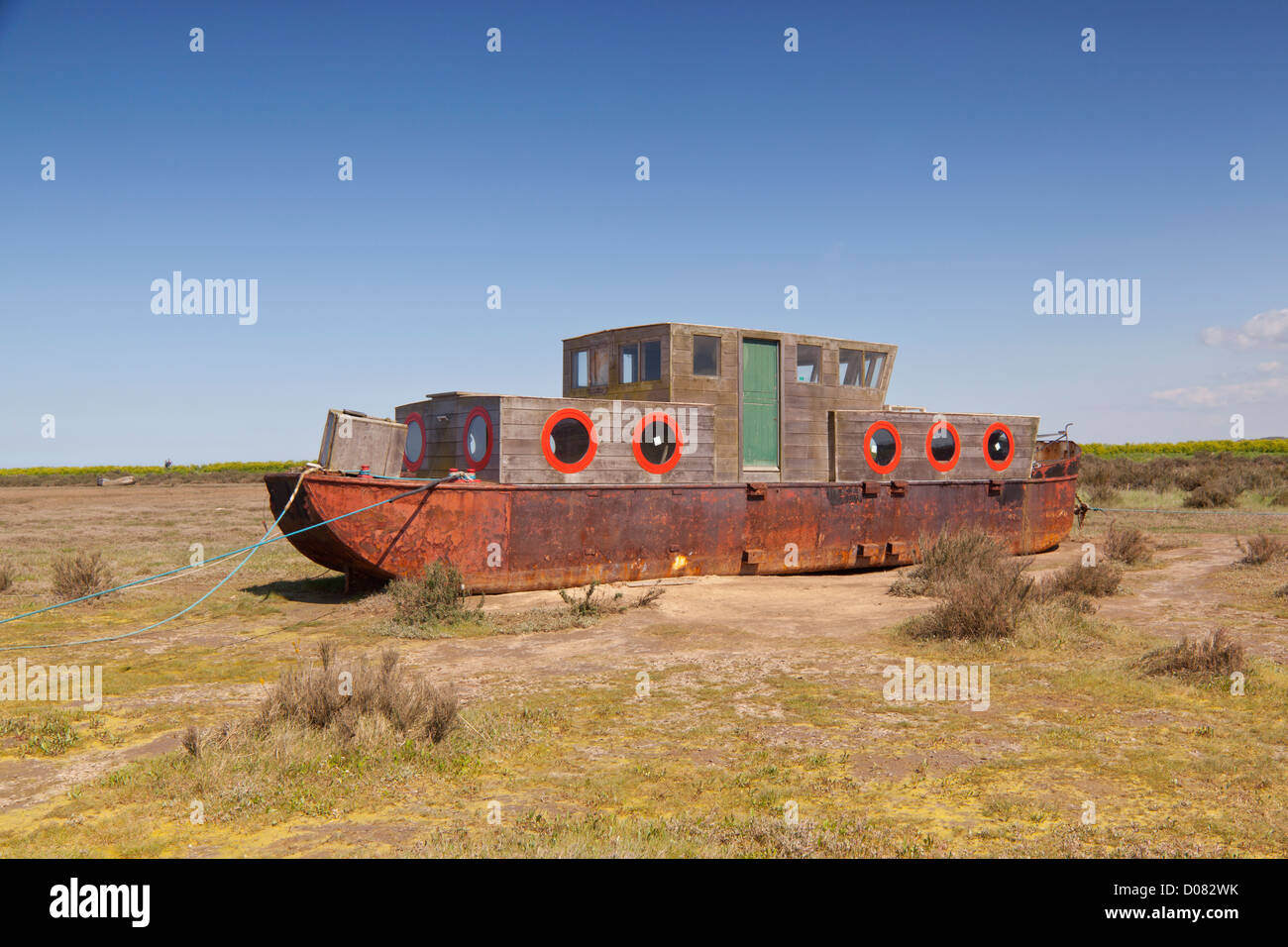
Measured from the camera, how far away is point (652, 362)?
45.8 ft

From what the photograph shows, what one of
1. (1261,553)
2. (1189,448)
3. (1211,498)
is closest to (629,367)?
(1261,553)

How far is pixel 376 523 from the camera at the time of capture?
10.8m

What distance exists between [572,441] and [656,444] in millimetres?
1430

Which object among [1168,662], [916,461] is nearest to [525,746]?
[1168,662]

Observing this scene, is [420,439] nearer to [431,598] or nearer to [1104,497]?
[431,598]

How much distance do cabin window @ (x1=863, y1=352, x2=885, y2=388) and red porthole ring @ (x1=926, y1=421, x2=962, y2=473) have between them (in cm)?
146

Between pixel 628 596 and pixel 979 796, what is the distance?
751cm

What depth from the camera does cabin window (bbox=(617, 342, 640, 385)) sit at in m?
14.2

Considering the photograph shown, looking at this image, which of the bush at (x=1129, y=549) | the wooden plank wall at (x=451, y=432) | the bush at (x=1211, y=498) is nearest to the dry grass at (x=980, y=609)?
the bush at (x=1129, y=549)

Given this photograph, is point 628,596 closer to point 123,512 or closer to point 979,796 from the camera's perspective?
point 979,796

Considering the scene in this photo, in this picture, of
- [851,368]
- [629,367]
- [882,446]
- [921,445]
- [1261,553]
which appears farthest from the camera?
[921,445]

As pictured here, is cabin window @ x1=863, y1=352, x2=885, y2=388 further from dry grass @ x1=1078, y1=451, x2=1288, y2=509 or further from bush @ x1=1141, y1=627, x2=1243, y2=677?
dry grass @ x1=1078, y1=451, x2=1288, y2=509

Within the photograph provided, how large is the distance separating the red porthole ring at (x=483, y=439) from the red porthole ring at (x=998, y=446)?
410 inches

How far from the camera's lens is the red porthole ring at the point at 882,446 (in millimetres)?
15383
